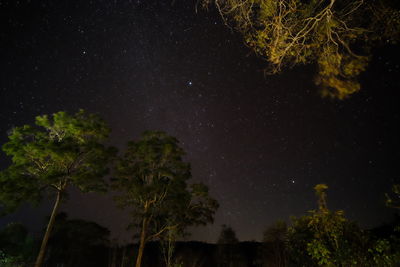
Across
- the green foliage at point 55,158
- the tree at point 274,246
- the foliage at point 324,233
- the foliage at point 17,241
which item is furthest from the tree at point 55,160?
the tree at point 274,246

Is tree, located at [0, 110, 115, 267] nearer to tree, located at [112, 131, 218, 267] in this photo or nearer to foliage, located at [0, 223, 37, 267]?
tree, located at [112, 131, 218, 267]

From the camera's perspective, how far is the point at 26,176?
13844 mm

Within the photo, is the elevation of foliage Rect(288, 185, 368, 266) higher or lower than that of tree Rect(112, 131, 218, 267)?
lower

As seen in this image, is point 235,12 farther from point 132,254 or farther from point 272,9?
point 132,254

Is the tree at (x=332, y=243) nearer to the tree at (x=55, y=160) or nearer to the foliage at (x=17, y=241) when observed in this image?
the tree at (x=55, y=160)

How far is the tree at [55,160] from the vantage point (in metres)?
13.3

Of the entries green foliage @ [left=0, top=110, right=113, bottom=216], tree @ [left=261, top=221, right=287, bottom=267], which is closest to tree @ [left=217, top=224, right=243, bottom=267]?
tree @ [left=261, top=221, right=287, bottom=267]

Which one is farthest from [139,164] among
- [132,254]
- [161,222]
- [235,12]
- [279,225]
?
[279,225]

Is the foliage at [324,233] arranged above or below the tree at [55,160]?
below

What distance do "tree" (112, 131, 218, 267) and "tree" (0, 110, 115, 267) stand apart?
121 inches

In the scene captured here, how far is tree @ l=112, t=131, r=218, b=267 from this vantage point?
60.6ft

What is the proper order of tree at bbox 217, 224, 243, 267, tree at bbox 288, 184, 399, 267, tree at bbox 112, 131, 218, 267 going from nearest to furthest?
tree at bbox 288, 184, 399, 267, tree at bbox 112, 131, 218, 267, tree at bbox 217, 224, 243, 267

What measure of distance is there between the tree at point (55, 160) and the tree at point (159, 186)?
10.1ft

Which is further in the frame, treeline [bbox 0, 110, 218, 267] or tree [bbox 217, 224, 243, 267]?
tree [bbox 217, 224, 243, 267]
